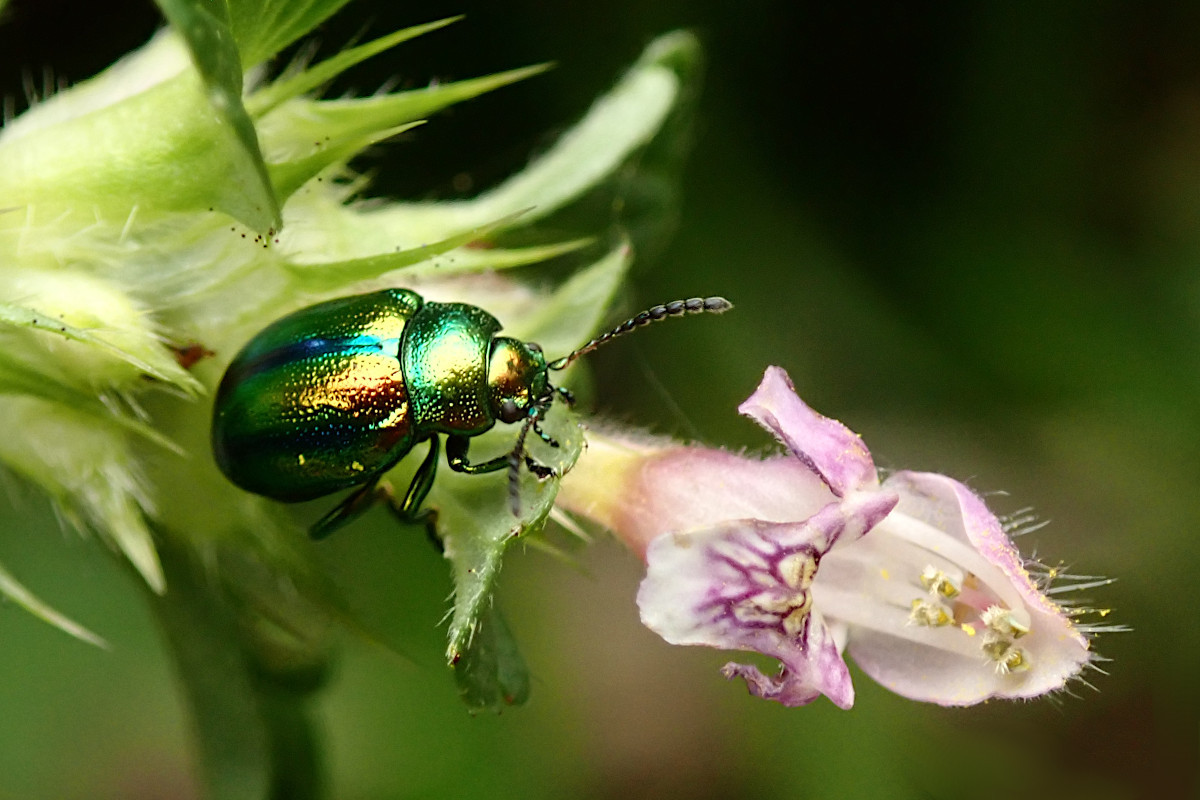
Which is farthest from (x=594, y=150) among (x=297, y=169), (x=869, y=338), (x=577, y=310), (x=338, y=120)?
(x=869, y=338)

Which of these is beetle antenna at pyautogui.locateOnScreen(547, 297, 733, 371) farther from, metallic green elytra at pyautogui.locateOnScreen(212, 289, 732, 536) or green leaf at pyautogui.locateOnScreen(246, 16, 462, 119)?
green leaf at pyautogui.locateOnScreen(246, 16, 462, 119)

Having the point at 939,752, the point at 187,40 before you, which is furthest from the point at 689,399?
the point at 187,40

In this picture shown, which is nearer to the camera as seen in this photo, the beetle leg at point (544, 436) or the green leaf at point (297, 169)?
the green leaf at point (297, 169)

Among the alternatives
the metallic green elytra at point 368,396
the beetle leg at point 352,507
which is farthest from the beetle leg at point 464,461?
the beetle leg at point 352,507

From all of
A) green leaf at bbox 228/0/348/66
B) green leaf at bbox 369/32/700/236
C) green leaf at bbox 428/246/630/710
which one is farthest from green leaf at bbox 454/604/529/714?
green leaf at bbox 228/0/348/66

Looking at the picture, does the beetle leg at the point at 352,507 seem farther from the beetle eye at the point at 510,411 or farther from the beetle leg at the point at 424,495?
the beetle eye at the point at 510,411

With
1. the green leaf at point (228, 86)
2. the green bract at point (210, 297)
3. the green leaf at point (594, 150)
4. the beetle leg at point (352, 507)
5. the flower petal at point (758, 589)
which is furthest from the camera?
the green leaf at point (594, 150)
